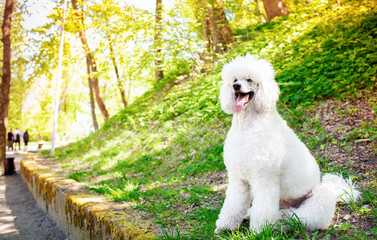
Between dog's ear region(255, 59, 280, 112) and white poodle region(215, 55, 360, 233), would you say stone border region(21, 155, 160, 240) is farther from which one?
dog's ear region(255, 59, 280, 112)

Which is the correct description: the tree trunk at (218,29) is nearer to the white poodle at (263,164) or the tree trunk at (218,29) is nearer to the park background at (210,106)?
the park background at (210,106)

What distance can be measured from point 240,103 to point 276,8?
9.64 m

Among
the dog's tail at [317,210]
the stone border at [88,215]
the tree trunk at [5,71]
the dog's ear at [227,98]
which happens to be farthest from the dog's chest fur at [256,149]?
the tree trunk at [5,71]

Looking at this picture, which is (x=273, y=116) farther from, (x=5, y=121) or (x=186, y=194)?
(x=5, y=121)

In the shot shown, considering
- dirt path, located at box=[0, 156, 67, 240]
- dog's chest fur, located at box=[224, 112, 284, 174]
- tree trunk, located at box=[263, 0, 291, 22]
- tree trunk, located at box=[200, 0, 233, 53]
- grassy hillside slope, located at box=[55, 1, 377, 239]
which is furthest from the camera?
tree trunk, located at box=[263, 0, 291, 22]

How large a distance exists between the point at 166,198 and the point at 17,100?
116ft

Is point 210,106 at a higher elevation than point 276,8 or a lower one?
lower

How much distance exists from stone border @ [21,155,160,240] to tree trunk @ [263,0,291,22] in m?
9.27

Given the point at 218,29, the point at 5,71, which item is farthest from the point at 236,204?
the point at 5,71

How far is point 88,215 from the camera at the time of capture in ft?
11.3

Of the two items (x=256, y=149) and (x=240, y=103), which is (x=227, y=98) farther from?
(x=256, y=149)

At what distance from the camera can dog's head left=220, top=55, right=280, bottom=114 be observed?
233 cm

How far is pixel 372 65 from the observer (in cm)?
546

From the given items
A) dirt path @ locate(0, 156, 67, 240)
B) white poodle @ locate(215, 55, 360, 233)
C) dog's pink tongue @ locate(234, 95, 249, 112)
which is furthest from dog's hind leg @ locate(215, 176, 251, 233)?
dirt path @ locate(0, 156, 67, 240)
